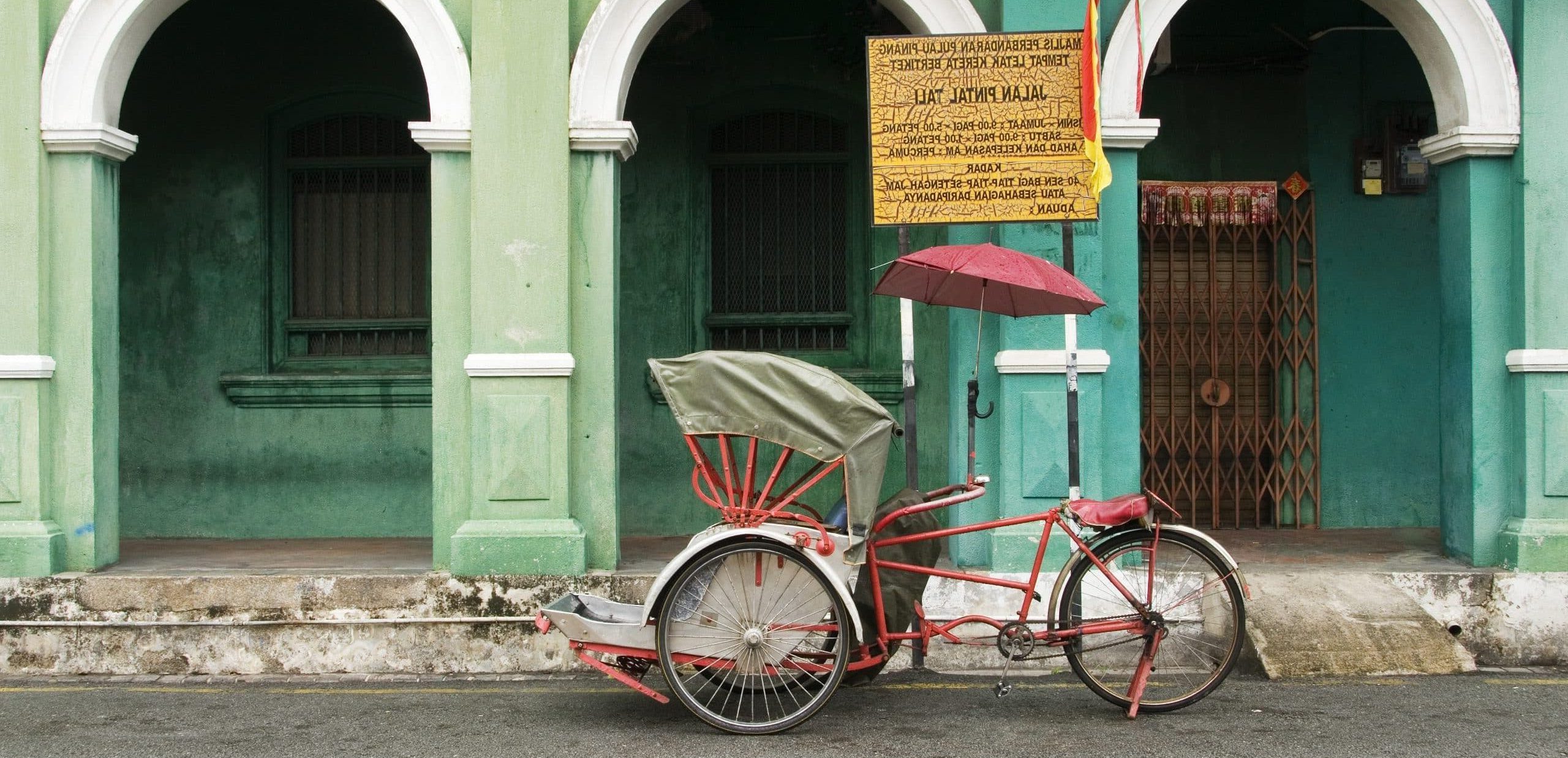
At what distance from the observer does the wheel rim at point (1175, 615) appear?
5.96m

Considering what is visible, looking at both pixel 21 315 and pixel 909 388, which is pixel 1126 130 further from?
pixel 21 315

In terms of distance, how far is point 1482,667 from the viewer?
7344 millimetres

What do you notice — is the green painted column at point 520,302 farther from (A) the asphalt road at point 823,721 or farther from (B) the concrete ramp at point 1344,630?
(B) the concrete ramp at point 1344,630

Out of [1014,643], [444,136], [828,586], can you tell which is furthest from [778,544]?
[444,136]

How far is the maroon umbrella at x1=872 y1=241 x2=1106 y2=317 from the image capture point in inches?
244

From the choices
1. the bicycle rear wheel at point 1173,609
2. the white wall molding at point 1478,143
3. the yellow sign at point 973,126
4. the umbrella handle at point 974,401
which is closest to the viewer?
the bicycle rear wheel at point 1173,609

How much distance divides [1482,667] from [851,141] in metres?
5.02

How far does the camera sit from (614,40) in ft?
24.8

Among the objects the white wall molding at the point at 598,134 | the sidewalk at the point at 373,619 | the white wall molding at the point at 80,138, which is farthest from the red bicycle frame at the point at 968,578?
the white wall molding at the point at 80,138

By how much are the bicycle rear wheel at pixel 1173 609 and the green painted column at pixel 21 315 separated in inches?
211

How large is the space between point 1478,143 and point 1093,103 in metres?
2.34

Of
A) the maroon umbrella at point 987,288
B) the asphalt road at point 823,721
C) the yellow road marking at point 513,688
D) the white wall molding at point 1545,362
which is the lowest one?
the yellow road marking at point 513,688

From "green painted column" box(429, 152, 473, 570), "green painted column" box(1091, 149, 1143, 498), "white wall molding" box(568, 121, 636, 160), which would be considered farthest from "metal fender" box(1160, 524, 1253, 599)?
"green painted column" box(429, 152, 473, 570)

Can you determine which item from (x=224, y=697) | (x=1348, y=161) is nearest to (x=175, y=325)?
(x=224, y=697)
